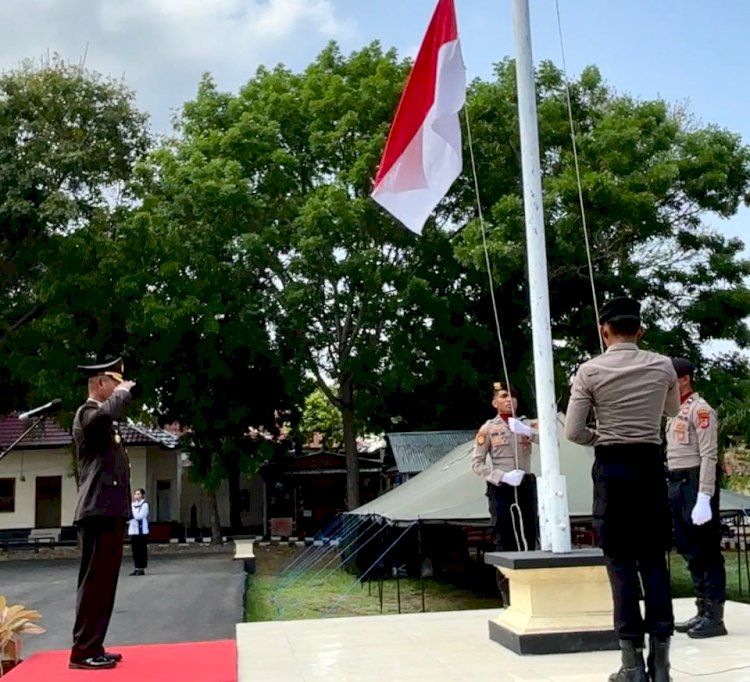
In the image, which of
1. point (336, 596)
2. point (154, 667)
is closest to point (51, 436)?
point (336, 596)

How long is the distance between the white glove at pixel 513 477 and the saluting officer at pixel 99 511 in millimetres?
2655

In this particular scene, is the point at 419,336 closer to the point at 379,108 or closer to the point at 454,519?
the point at 379,108

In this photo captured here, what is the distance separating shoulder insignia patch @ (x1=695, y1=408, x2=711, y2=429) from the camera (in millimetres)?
4195

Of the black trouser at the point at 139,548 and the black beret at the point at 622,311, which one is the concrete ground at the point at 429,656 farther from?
the black trouser at the point at 139,548

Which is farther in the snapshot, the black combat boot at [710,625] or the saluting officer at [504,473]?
the saluting officer at [504,473]

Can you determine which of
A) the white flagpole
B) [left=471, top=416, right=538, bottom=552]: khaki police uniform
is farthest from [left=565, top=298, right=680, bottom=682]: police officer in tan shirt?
[left=471, top=416, right=538, bottom=552]: khaki police uniform

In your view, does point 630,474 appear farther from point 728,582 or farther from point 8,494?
point 8,494

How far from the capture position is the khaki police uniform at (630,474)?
2900mm

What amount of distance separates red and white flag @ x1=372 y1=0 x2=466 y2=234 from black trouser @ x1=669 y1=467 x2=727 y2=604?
76.2 inches

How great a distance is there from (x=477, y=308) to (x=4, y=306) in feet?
30.4

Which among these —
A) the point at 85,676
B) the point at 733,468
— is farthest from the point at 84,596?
the point at 733,468

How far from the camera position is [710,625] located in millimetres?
4172

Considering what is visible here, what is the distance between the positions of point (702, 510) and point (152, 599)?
7464 mm

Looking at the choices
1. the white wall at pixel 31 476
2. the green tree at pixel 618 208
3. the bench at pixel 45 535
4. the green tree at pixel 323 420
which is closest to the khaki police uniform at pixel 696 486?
the green tree at pixel 618 208
